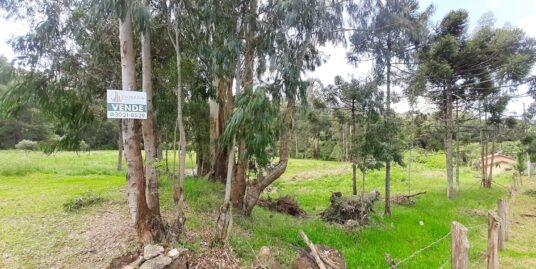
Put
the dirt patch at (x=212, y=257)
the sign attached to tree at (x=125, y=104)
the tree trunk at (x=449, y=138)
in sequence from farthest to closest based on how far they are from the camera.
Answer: the tree trunk at (x=449, y=138)
the dirt patch at (x=212, y=257)
the sign attached to tree at (x=125, y=104)

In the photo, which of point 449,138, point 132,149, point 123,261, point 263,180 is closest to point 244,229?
point 263,180

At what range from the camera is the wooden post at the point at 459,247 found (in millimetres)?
2914

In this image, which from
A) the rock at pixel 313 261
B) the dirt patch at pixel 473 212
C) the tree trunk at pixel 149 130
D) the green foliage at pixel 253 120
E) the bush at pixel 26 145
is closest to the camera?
the rock at pixel 313 261

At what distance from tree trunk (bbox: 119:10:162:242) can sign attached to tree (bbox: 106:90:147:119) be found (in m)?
0.57

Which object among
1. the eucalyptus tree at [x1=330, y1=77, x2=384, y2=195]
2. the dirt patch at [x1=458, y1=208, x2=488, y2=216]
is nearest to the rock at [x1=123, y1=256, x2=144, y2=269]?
the eucalyptus tree at [x1=330, y1=77, x2=384, y2=195]

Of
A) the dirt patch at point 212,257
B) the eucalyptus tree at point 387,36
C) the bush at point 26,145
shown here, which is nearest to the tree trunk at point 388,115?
the eucalyptus tree at point 387,36

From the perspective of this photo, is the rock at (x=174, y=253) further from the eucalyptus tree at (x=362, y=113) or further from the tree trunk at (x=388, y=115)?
the tree trunk at (x=388, y=115)

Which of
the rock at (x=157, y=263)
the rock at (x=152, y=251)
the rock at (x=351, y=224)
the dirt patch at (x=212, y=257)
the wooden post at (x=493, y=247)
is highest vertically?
the wooden post at (x=493, y=247)

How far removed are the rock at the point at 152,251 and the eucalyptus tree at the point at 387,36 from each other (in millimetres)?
6584

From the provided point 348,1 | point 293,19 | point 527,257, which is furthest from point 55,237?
point 527,257

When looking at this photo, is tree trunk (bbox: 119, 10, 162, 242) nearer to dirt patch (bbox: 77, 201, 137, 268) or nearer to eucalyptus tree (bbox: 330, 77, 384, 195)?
dirt patch (bbox: 77, 201, 137, 268)

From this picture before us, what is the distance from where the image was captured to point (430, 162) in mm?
28328

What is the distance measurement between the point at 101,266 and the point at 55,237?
160cm

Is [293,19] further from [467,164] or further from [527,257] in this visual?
[467,164]
